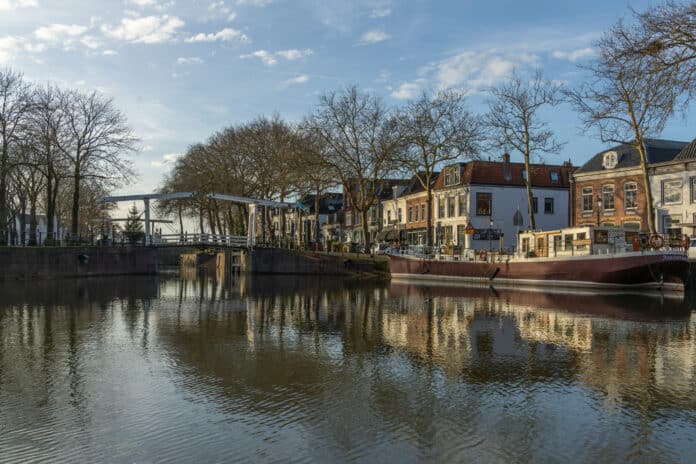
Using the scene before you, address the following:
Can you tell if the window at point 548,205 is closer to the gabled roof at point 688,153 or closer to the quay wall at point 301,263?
the gabled roof at point 688,153

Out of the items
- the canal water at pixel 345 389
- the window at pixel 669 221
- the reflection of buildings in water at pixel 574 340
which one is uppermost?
the window at pixel 669 221

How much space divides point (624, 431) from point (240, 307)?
15.5 m

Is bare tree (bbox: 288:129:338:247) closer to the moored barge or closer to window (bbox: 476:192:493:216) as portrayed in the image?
window (bbox: 476:192:493:216)

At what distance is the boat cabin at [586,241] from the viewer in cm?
2970

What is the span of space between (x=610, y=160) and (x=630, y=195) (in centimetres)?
295

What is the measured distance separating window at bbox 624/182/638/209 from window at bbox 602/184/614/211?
1.02 meters

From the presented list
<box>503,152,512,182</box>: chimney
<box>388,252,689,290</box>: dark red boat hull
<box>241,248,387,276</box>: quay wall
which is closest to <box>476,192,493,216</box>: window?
<box>503,152,512,182</box>: chimney

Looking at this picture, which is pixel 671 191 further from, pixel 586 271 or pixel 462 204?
pixel 462 204

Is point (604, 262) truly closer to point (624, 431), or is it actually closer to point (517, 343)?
point (517, 343)

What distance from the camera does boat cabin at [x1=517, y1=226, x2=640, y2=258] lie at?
29.7m

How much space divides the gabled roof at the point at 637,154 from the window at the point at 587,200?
139 cm

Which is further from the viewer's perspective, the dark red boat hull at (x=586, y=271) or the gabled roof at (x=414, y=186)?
the gabled roof at (x=414, y=186)

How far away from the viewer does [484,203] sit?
49.1 metres

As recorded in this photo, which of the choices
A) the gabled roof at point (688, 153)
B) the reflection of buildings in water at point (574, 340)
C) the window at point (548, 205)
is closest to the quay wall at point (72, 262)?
the reflection of buildings in water at point (574, 340)
